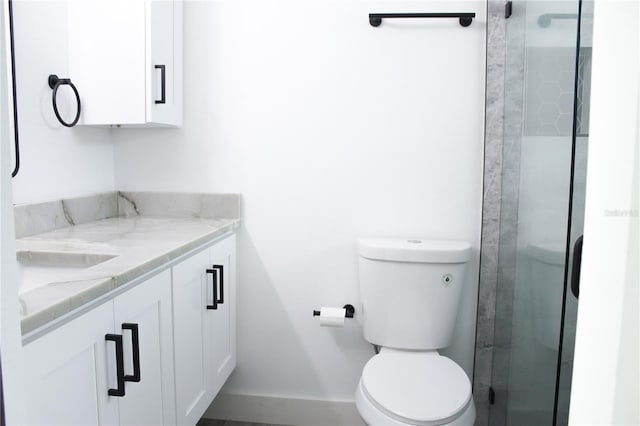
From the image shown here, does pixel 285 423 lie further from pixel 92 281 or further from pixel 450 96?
pixel 450 96

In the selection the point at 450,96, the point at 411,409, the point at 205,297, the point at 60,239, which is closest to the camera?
the point at 411,409

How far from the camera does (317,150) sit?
6.16 ft

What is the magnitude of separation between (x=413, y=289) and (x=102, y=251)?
1056mm

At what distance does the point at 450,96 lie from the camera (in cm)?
180

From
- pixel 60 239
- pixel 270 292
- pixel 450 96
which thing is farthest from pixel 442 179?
pixel 60 239

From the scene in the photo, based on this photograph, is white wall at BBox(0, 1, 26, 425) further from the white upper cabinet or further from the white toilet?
the white upper cabinet

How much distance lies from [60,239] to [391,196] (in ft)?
3.90

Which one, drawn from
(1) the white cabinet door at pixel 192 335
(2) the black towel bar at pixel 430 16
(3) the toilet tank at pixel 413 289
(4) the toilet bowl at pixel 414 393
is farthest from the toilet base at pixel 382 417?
(2) the black towel bar at pixel 430 16

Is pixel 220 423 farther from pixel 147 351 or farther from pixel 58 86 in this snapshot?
pixel 58 86

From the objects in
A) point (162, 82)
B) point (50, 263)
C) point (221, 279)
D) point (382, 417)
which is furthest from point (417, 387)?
point (162, 82)

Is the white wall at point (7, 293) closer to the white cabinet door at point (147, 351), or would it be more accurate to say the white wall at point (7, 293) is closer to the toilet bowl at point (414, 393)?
the white cabinet door at point (147, 351)

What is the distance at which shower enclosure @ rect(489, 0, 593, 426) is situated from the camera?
1054 mm

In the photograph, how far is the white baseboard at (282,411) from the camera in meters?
1.97

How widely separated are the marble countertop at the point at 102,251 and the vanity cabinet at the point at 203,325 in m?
0.08
